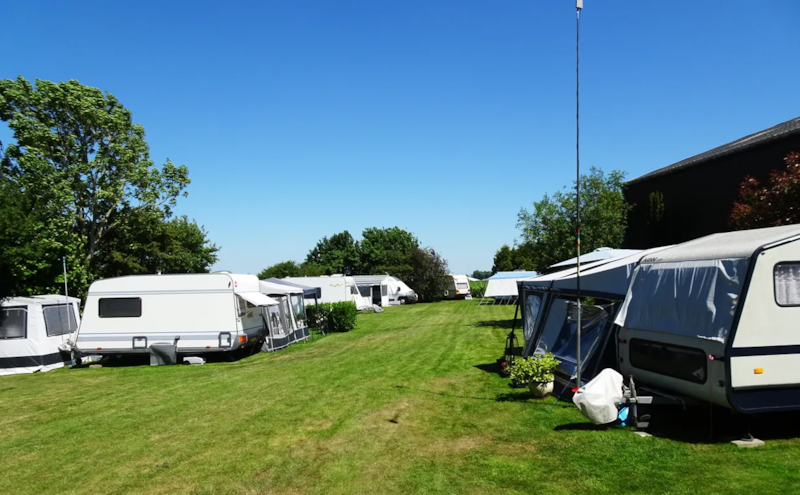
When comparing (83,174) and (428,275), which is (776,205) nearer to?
(83,174)

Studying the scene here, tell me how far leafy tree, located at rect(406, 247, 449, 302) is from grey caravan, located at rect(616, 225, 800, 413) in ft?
141

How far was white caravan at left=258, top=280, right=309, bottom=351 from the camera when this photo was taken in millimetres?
17827

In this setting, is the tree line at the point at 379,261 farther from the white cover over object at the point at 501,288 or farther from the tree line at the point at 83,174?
the tree line at the point at 83,174

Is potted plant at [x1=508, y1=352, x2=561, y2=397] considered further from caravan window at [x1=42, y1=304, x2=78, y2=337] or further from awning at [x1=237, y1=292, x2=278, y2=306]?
caravan window at [x1=42, y1=304, x2=78, y2=337]

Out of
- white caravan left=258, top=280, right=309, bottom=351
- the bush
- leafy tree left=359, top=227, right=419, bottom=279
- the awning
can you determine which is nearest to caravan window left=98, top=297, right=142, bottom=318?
the awning

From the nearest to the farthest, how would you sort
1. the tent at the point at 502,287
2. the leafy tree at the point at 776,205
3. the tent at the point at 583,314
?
the tent at the point at 583,314 < the leafy tree at the point at 776,205 < the tent at the point at 502,287

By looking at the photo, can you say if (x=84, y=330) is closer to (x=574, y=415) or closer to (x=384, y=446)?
(x=384, y=446)

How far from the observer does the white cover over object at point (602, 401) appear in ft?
21.1

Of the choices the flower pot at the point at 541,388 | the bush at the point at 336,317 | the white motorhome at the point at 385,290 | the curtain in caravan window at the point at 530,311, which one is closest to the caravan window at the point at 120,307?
the bush at the point at 336,317

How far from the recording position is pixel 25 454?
22.2 ft

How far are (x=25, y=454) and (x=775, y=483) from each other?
8.35 m

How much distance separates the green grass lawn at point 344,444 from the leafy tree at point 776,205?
19.3 feet

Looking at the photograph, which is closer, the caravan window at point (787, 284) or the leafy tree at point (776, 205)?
the caravan window at point (787, 284)

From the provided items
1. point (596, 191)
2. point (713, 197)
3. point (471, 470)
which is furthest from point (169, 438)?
point (596, 191)
